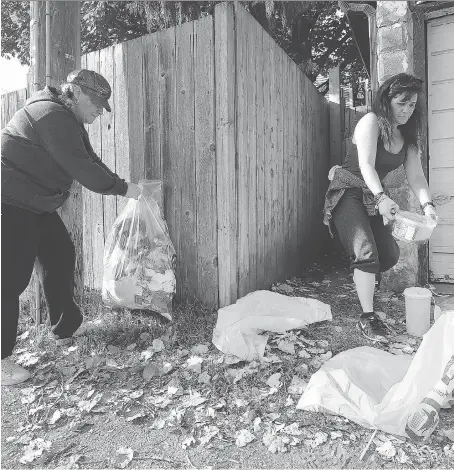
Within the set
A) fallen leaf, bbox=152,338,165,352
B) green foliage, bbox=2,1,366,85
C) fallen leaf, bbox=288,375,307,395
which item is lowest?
fallen leaf, bbox=288,375,307,395

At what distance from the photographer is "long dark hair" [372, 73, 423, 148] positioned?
301cm

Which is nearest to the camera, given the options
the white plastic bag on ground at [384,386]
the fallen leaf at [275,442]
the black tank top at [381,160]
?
the fallen leaf at [275,442]

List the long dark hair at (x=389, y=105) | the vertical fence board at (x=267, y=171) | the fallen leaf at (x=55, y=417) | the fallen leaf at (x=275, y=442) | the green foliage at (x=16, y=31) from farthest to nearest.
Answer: the green foliage at (x=16, y=31) → the vertical fence board at (x=267, y=171) → the long dark hair at (x=389, y=105) → the fallen leaf at (x=55, y=417) → the fallen leaf at (x=275, y=442)

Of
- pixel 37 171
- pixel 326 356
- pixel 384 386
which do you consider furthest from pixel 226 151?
pixel 384 386

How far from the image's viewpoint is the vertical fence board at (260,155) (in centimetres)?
399

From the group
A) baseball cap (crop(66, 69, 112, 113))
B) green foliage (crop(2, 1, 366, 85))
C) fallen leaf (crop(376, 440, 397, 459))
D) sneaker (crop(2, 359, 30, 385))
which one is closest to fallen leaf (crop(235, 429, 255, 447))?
fallen leaf (crop(376, 440, 397, 459))

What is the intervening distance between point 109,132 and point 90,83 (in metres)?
1.24

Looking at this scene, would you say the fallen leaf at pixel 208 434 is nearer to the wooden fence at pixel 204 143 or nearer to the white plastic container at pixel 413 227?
the wooden fence at pixel 204 143

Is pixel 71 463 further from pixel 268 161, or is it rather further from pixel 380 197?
pixel 268 161

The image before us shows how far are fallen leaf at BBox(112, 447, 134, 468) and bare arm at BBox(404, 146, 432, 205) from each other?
2.61 metres

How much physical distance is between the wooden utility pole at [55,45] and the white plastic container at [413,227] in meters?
2.57

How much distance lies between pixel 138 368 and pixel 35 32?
106 inches

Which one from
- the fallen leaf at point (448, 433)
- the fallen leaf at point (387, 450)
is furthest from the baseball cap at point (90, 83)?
the fallen leaf at point (448, 433)

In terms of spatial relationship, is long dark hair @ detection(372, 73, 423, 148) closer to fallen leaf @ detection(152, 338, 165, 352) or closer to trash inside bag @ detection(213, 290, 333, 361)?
trash inside bag @ detection(213, 290, 333, 361)
